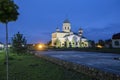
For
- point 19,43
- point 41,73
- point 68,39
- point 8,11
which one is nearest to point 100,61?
point 41,73

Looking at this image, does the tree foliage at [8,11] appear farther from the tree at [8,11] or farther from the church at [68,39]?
the church at [68,39]

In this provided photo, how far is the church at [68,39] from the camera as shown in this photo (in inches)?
5610

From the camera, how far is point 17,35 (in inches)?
2127

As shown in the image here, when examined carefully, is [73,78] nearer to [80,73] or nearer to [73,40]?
[80,73]

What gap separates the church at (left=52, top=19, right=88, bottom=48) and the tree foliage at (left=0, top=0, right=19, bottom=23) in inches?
4749

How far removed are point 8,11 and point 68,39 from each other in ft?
423

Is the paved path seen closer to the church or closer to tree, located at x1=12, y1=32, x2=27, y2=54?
tree, located at x1=12, y1=32, x2=27, y2=54

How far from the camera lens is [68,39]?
144m

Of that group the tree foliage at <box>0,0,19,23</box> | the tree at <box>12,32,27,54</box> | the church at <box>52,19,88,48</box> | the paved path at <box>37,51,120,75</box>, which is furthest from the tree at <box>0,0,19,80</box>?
the church at <box>52,19,88,48</box>

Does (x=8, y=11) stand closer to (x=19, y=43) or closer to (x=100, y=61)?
(x=100, y=61)

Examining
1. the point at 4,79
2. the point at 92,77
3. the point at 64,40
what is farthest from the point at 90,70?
the point at 64,40

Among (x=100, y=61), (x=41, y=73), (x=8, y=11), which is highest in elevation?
(x=8, y=11)

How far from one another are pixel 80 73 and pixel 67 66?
161 inches

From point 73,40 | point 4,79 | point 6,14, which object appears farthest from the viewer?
point 73,40
